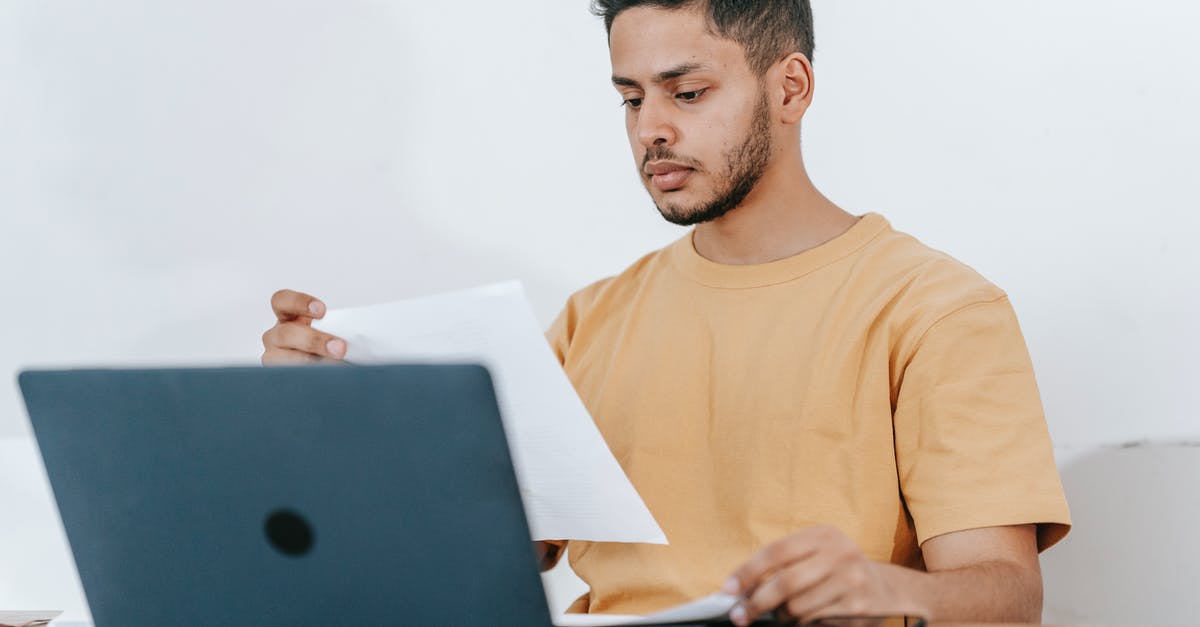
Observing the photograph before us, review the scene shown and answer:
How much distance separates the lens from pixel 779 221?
1245mm

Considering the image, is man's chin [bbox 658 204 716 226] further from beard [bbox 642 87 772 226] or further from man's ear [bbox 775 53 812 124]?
man's ear [bbox 775 53 812 124]

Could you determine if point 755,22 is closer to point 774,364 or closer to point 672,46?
point 672,46

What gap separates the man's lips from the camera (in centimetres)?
121

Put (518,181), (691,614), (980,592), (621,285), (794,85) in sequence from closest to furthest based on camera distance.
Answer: (691,614)
(980,592)
(794,85)
(621,285)
(518,181)

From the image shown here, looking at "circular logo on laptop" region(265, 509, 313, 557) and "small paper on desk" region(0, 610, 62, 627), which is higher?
"small paper on desk" region(0, 610, 62, 627)

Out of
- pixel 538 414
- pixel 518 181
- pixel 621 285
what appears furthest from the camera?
pixel 518 181

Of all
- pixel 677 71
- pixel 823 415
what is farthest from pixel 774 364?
pixel 677 71

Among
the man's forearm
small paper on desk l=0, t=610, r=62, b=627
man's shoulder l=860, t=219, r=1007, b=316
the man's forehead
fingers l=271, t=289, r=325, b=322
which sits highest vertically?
the man's forehead

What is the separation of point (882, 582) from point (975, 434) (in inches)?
13.4

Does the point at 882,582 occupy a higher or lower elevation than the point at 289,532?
lower

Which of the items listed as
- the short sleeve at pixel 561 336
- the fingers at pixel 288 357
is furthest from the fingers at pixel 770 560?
the short sleeve at pixel 561 336

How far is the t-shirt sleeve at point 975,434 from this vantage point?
Answer: 986 mm

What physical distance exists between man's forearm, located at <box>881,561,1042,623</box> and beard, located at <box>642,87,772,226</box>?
0.44m

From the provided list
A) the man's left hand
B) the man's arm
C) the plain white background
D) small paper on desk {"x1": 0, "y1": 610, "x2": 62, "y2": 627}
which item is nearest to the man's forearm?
the man's arm
